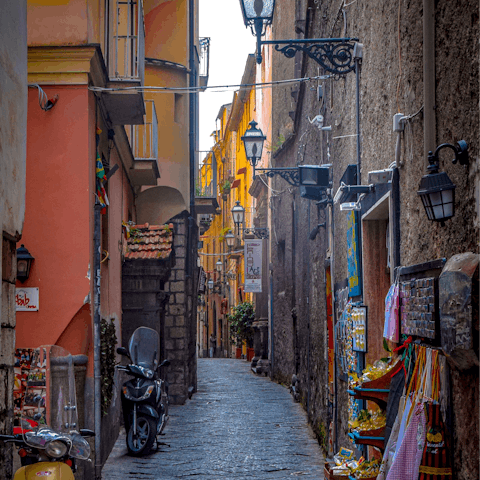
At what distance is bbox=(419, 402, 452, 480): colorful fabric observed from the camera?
396 cm

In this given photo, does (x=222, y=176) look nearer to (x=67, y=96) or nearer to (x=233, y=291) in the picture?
(x=233, y=291)

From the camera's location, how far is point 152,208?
669 inches

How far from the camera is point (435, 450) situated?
3.99 m

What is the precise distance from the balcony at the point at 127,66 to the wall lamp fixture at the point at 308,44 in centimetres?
183

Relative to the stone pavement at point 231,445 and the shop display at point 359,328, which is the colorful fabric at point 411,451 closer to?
the shop display at point 359,328

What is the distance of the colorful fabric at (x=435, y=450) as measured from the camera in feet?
13.0

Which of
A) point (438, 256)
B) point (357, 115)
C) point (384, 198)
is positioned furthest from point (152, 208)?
point (438, 256)

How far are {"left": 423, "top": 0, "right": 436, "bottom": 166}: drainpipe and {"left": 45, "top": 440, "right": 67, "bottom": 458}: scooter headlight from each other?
321 cm

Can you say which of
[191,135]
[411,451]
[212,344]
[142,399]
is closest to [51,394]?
[142,399]

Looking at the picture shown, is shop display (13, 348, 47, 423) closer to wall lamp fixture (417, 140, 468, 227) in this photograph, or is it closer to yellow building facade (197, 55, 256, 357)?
wall lamp fixture (417, 140, 468, 227)

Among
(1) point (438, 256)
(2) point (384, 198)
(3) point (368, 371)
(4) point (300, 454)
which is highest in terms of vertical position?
(2) point (384, 198)

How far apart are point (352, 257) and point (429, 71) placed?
340cm

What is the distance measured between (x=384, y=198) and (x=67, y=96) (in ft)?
14.1

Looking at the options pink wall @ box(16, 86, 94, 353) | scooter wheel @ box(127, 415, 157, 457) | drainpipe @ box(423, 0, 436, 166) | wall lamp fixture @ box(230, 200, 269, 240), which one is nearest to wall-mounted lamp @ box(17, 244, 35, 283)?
pink wall @ box(16, 86, 94, 353)
